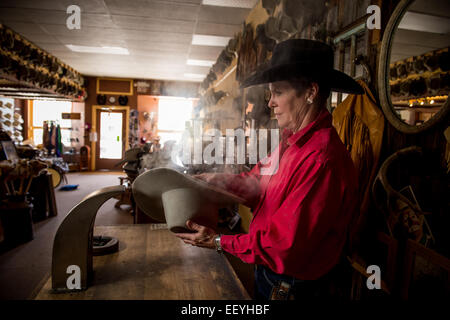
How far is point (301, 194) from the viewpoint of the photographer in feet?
3.38

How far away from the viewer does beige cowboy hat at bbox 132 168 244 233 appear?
1.22m

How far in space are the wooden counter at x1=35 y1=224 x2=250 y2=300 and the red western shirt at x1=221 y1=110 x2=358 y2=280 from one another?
273 mm

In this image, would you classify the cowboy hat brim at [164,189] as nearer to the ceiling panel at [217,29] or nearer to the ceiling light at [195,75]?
the ceiling panel at [217,29]

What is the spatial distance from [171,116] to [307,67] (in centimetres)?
1163

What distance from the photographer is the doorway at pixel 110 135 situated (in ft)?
37.7

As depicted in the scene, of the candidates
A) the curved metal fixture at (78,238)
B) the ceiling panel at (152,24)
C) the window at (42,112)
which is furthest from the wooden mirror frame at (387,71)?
the window at (42,112)

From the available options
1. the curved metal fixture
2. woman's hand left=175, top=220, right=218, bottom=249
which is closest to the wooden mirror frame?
woman's hand left=175, top=220, right=218, bottom=249

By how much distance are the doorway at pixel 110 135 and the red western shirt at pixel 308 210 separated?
36.2 feet

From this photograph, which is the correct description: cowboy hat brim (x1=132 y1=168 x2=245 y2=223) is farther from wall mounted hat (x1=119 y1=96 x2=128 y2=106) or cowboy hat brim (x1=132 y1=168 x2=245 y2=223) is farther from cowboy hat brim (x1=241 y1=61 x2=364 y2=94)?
wall mounted hat (x1=119 y1=96 x2=128 y2=106)

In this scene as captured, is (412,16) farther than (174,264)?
No

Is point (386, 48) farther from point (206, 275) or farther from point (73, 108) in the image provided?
point (73, 108)

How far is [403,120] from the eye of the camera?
1413 millimetres

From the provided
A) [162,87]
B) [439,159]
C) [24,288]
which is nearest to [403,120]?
[439,159]

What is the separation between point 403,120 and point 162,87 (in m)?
10.8
